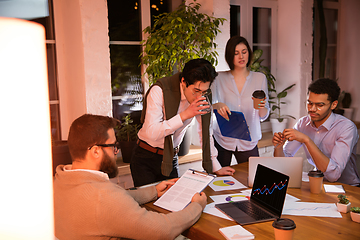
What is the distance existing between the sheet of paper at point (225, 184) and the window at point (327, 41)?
134 inches

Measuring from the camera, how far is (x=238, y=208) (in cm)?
158

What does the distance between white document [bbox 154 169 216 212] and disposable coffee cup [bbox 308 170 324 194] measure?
21.7 inches

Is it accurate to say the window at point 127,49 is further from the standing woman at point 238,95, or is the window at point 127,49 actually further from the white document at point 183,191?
the white document at point 183,191

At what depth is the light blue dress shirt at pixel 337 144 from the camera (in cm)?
204

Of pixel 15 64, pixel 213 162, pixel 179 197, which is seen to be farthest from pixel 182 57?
pixel 15 64

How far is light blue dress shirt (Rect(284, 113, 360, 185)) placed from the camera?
204cm

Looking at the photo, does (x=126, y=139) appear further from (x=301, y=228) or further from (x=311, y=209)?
(x=301, y=228)

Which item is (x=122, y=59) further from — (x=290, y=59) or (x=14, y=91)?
(x=14, y=91)

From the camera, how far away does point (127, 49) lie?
11.6 feet

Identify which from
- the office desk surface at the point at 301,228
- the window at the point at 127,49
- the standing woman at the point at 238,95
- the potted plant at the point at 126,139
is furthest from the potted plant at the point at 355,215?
the window at the point at 127,49

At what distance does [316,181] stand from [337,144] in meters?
0.46

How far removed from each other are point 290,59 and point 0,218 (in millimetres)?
4407

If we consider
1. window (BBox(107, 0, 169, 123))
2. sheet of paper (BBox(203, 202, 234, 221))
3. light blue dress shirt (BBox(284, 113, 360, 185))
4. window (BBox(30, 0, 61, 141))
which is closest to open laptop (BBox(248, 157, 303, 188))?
light blue dress shirt (BBox(284, 113, 360, 185))

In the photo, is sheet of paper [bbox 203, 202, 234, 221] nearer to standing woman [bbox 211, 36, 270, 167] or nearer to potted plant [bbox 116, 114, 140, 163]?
standing woman [bbox 211, 36, 270, 167]
